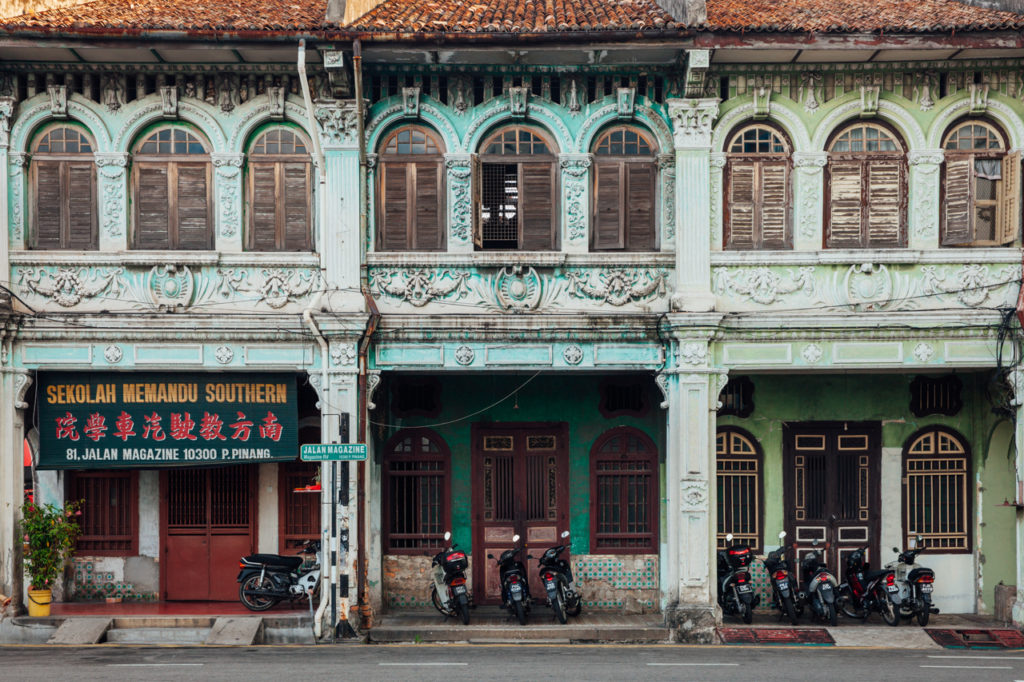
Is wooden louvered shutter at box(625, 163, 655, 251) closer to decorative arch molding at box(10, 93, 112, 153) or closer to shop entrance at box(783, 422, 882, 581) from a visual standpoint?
shop entrance at box(783, 422, 882, 581)

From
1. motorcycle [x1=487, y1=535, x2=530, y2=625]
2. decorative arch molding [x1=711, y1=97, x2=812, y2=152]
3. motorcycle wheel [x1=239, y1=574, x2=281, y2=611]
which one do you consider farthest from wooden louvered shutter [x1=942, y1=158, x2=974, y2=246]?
motorcycle wheel [x1=239, y1=574, x2=281, y2=611]

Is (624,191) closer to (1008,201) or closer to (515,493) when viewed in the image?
(515,493)

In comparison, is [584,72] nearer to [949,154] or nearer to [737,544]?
[949,154]

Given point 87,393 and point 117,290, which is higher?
point 117,290

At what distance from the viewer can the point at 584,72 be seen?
602 inches

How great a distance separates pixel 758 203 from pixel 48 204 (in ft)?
33.9

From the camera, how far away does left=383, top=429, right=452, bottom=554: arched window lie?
16656mm

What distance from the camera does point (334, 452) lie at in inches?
562

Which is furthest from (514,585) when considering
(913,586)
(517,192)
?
(913,586)

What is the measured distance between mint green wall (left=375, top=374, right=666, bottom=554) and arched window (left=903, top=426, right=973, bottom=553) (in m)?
4.08

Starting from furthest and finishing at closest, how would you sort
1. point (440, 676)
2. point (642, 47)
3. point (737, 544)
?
point (737, 544) → point (642, 47) → point (440, 676)

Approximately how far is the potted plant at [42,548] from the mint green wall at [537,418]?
482 cm

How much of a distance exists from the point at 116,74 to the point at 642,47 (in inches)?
297

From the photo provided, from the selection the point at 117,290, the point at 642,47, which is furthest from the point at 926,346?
the point at 117,290
